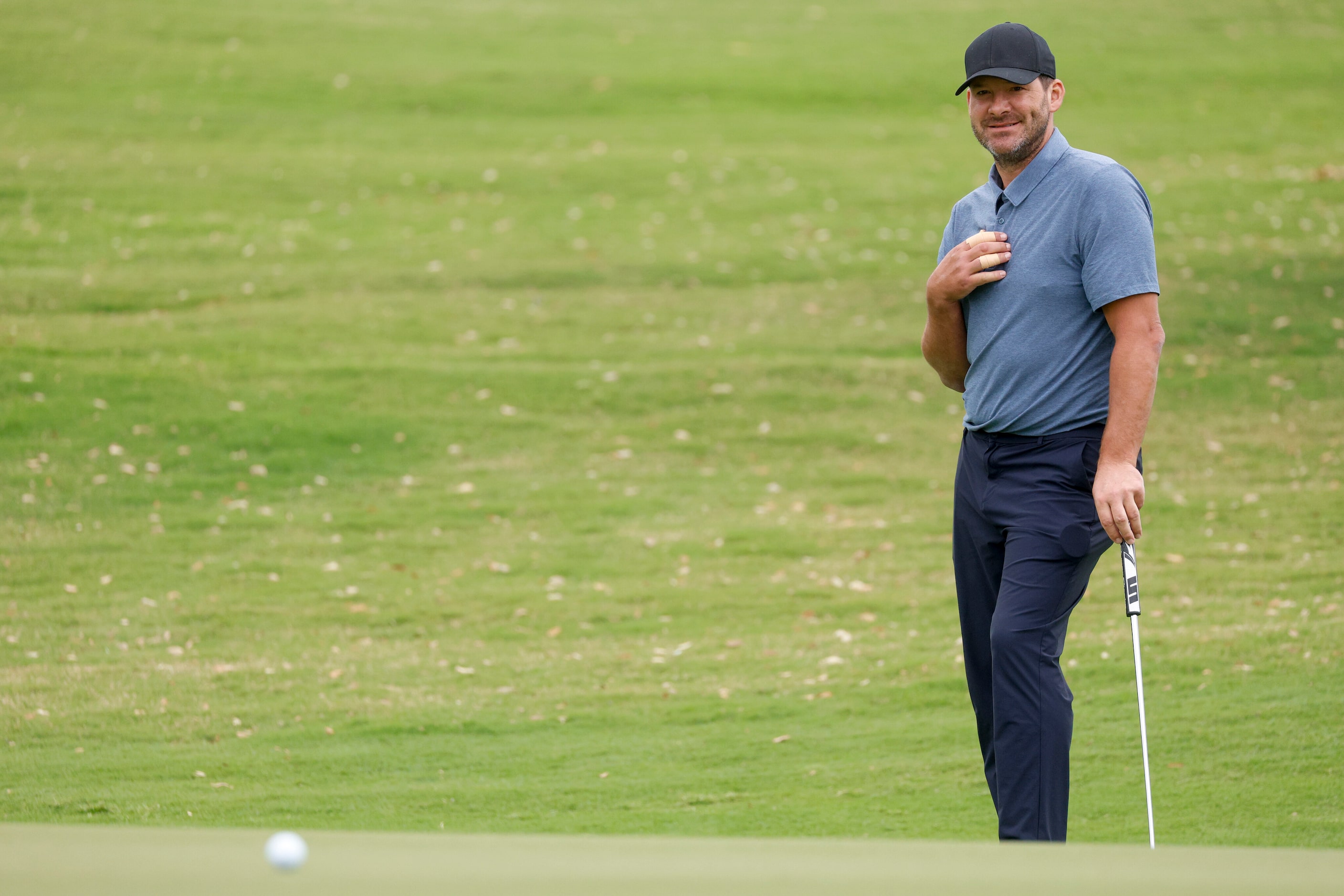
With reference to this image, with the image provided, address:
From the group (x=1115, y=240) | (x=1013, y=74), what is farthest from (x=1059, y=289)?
(x=1013, y=74)

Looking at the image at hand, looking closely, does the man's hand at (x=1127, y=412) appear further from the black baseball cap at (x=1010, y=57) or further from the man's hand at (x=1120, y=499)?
the black baseball cap at (x=1010, y=57)

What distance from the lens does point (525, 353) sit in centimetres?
1239

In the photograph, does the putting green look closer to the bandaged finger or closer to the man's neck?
the bandaged finger

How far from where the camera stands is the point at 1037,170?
11.7 feet

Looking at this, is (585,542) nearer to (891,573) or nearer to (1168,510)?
(891,573)

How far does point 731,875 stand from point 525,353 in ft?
35.5

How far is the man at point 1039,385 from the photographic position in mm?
3326

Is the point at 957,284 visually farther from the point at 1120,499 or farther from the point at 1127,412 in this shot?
the point at 1120,499

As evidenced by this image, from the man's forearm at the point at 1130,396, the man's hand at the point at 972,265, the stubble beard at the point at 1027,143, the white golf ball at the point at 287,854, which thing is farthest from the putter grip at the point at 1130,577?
the white golf ball at the point at 287,854

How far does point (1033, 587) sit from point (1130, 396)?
544 millimetres

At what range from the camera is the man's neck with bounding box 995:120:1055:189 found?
141 inches

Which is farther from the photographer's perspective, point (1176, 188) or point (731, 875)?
point (1176, 188)

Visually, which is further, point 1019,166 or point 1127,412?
point 1019,166

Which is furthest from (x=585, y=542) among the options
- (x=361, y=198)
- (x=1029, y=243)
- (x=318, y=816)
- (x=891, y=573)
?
(x=361, y=198)
